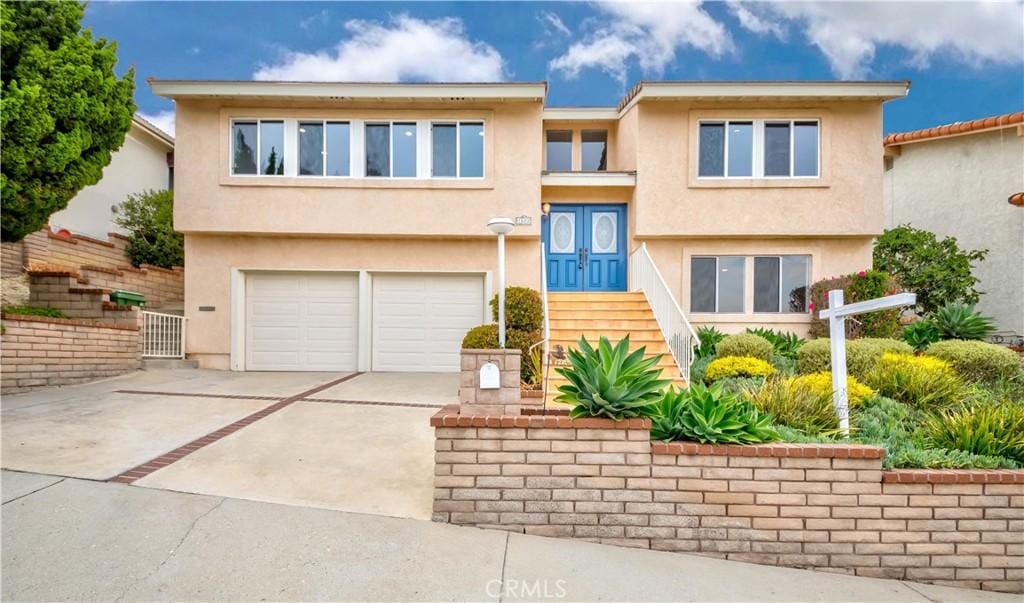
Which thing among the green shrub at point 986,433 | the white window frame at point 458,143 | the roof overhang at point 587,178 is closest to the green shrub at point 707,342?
the roof overhang at point 587,178

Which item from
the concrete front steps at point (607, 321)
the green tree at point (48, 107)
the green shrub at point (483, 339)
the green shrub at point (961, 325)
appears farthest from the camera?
the green shrub at point (961, 325)

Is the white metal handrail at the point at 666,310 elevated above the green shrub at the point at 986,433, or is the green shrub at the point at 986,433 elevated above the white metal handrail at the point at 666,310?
the white metal handrail at the point at 666,310

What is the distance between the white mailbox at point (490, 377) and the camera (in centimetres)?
349

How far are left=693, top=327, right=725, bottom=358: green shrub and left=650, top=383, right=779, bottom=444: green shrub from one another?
16.1ft

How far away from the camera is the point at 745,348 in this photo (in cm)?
799

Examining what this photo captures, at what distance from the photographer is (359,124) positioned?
10.1 metres

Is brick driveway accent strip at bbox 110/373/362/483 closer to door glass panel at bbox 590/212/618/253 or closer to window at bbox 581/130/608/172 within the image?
door glass panel at bbox 590/212/618/253

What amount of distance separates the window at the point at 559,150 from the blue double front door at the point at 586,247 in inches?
67.0

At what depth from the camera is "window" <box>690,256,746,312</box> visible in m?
10.3

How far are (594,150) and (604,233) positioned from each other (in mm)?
2715

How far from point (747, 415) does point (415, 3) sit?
37.8 ft

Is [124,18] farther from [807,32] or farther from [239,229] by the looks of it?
[807,32]

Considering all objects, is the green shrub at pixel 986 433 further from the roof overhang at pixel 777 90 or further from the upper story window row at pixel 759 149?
the roof overhang at pixel 777 90

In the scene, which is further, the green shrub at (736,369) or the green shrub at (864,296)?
the green shrub at (864,296)
